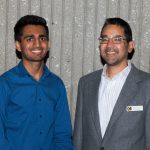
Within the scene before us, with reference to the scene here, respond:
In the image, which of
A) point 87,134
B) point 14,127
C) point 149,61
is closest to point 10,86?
point 14,127

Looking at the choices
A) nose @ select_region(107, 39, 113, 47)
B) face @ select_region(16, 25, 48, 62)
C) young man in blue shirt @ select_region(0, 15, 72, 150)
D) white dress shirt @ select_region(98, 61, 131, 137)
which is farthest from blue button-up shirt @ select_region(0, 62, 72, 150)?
nose @ select_region(107, 39, 113, 47)

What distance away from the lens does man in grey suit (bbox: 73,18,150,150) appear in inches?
126

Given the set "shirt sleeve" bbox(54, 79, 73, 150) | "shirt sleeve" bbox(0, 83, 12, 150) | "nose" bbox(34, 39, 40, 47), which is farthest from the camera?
"shirt sleeve" bbox(54, 79, 73, 150)

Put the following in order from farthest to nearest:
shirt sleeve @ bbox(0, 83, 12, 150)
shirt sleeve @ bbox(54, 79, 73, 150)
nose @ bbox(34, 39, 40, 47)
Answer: shirt sleeve @ bbox(54, 79, 73, 150), nose @ bbox(34, 39, 40, 47), shirt sleeve @ bbox(0, 83, 12, 150)

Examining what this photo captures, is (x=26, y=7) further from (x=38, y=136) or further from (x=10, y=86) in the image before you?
(x=38, y=136)

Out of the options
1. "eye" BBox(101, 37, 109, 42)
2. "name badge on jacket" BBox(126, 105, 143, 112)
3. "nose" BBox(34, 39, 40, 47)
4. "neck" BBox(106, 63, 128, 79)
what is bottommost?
"name badge on jacket" BBox(126, 105, 143, 112)

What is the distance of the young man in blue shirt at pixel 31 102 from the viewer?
10.7 feet

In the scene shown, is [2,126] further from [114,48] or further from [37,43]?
[114,48]

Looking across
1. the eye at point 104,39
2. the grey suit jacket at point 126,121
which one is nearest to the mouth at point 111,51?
the eye at point 104,39

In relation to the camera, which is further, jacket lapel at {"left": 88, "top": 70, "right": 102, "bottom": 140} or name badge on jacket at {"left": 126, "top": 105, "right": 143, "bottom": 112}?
jacket lapel at {"left": 88, "top": 70, "right": 102, "bottom": 140}

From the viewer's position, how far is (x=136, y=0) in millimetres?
4121

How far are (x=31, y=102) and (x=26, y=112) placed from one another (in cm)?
10

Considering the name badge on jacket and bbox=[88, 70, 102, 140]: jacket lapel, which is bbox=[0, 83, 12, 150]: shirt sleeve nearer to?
bbox=[88, 70, 102, 140]: jacket lapel

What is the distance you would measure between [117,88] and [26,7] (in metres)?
1.43
